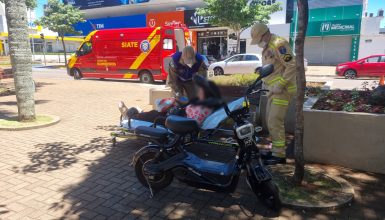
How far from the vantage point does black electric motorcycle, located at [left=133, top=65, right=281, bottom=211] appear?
338 cm

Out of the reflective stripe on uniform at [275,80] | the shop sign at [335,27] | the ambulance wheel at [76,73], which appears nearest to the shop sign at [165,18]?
the shop sign at [335,27]

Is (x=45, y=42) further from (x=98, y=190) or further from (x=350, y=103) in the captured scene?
(x=350, y=103)

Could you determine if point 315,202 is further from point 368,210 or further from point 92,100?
point 92,100

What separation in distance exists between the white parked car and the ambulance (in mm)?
3811

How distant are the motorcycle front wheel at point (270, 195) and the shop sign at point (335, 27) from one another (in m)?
26.7

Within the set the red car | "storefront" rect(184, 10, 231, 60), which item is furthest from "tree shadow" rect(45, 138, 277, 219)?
"storefront" rect(184, 10, 231, 60)

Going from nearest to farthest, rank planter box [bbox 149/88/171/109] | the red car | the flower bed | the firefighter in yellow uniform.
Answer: the firefighter in yellow uniform → the flower bed → planter box [bbox 149/88/171/109] → the red car

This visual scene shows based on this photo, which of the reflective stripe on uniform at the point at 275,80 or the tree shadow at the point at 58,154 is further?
the tree shadow at the point at 58,154

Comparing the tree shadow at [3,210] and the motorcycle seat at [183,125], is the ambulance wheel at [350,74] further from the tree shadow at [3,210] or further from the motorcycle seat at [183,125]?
the tree shadow at [3,210]

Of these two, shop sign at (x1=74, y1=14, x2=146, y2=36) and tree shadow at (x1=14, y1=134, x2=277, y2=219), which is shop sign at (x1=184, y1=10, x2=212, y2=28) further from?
tree shadow at (x1=14, y1=134, x2=277, y2=219)

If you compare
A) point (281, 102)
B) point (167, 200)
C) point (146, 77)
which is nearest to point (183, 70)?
point (281, 102)

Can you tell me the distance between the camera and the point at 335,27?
2675 centimetres

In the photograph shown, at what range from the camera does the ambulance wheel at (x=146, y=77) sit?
1569 cm

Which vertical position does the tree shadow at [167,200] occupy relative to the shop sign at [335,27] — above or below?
below
